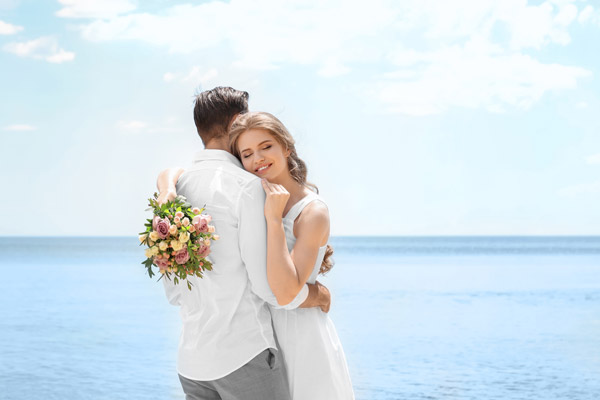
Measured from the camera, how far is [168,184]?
8.16 ft

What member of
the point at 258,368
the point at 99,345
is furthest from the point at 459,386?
the point at 258,368

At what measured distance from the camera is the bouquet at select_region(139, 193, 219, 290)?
7.38 feet

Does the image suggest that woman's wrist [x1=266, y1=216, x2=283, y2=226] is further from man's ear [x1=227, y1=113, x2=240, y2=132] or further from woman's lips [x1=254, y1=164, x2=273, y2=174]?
man's ear [x1=227, y1=113, x2=240, y2=132]

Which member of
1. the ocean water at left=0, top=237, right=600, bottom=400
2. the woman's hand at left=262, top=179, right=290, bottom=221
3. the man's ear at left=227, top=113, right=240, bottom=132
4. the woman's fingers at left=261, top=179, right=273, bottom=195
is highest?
the man's ear at left=227, top=113, right=240, bottom=132

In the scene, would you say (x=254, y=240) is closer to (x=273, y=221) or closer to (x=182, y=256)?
(x=273, y=221)

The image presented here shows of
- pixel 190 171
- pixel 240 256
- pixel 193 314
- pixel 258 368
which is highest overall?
pixel 190 171

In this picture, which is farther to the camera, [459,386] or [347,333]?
[347,333]

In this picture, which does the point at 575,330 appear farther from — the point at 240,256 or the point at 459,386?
the point at 240,256

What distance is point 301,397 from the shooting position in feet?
8.40

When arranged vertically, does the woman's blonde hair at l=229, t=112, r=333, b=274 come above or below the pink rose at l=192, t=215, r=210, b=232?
above

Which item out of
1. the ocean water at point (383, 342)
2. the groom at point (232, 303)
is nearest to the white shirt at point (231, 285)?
the groom at point (232, 303)

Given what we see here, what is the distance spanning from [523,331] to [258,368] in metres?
10.7

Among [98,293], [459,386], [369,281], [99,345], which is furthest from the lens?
[369,281]

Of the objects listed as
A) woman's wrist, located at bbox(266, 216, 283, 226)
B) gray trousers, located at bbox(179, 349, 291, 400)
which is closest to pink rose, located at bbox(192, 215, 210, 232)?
woman's wrist, located at bbox(266, 216, 283, 226)
